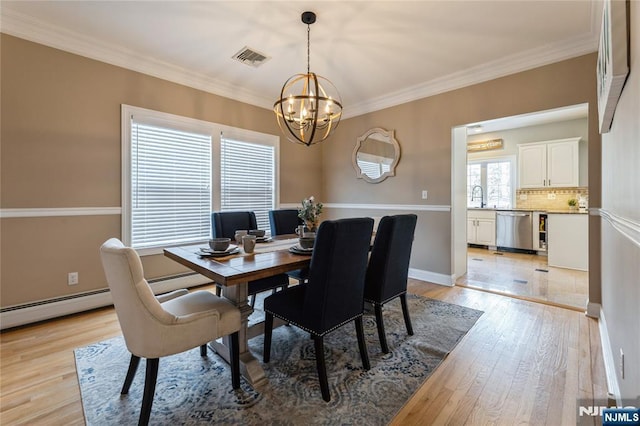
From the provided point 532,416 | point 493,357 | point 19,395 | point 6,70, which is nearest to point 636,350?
point 532,416

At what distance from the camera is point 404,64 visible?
3.31m

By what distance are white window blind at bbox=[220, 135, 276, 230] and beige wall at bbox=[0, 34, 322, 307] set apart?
1084mm

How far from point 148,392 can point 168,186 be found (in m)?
2.61

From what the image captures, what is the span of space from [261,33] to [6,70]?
226cm

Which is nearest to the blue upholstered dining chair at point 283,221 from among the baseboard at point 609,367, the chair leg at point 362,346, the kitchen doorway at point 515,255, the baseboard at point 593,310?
the chair leg at point 362,346

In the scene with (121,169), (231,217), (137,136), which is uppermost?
(137,136)

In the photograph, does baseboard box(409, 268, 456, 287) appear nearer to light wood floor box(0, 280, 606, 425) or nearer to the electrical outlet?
light wood floor box(0, 280, 606, 425)

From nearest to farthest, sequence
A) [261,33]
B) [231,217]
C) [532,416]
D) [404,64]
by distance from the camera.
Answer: [532,416], [261,33], [231,217], [404,64]

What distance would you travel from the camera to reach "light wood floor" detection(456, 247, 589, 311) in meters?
3.29

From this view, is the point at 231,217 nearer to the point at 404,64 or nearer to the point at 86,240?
the point at 86,240

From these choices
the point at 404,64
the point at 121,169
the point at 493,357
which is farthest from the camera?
the point at 404,64

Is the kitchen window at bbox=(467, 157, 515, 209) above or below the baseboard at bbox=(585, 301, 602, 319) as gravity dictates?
above

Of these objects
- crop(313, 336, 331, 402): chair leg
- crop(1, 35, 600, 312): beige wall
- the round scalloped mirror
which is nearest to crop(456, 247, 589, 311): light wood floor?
crop(1, 35, 600, 312): beige wall

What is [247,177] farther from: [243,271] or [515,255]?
[515,255]
